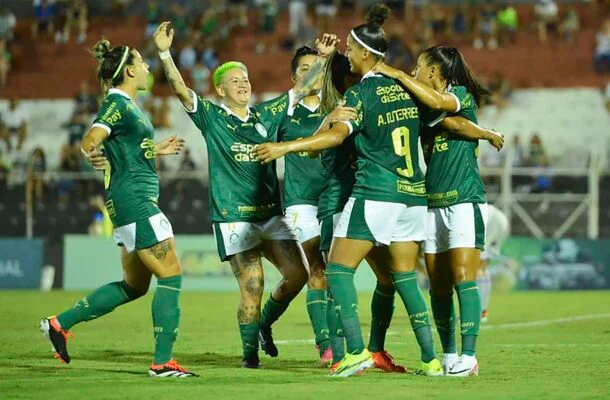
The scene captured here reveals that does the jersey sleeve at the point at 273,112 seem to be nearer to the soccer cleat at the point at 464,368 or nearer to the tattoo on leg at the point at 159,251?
the tattoo on leg at the point at 159,251

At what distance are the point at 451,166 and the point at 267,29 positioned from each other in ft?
84.3

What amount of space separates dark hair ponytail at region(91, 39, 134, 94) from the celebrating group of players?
0.04ft

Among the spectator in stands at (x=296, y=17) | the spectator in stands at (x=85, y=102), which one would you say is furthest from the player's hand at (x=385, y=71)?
the spectator in stands at (x=296, y=17)

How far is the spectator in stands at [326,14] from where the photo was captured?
114 feet

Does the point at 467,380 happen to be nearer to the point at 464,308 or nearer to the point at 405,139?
the point at 464,308

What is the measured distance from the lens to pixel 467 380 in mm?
9586

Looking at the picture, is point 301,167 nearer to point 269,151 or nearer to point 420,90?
point 420,90

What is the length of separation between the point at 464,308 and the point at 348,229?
120cm

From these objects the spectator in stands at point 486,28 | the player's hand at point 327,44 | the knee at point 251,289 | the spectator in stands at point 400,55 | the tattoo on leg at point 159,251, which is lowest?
the knee at point 251,289

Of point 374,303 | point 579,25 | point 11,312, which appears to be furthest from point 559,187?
point 374,303

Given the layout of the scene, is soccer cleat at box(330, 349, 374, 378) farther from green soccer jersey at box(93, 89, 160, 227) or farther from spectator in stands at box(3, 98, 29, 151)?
spectator in stands at box(3, 98, 29, 151)

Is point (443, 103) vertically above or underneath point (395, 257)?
above

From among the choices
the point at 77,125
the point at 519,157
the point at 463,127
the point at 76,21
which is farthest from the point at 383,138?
the point at 76,21

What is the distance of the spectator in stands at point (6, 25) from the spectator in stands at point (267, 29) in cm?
722
